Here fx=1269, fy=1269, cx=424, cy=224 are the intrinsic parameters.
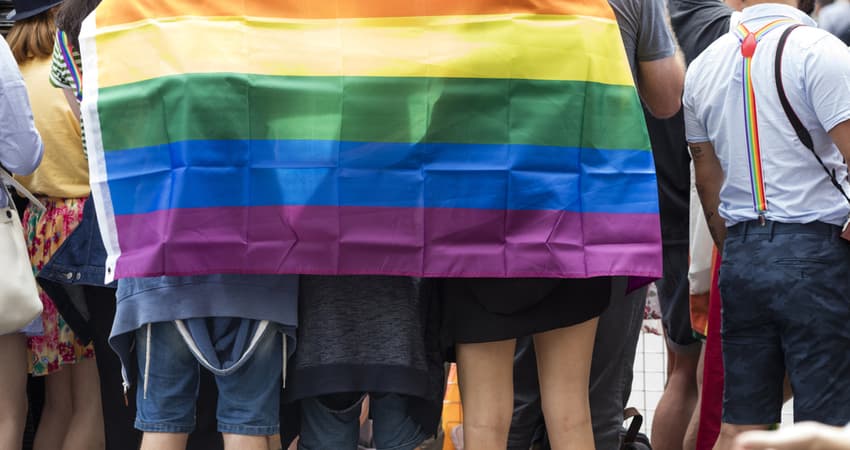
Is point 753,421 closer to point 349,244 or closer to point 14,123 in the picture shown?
point 349,244

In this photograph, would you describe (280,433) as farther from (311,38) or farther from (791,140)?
(791,140)

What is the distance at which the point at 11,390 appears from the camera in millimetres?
4715

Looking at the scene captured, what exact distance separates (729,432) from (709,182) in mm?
893

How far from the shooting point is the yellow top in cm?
506

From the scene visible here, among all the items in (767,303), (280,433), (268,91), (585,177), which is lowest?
(280,433)

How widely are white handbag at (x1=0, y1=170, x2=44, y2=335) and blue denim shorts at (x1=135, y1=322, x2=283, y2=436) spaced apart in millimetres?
692

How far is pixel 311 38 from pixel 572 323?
1185 millimetres

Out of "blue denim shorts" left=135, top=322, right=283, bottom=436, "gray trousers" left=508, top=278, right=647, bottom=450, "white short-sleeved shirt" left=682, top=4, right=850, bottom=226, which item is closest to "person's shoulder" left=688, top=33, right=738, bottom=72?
"white short-sleeved shirt" left=682, top=4, right=850, bottom=226

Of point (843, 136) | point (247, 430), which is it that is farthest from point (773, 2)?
point (247, 430)

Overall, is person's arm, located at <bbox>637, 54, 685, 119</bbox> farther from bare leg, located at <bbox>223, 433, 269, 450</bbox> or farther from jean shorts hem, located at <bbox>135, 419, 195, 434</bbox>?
jean shorts hem, located at <bbox>135, 419, 195, 434</bbox>

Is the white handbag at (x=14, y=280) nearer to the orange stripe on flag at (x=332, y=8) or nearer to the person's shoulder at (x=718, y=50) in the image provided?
the orange stripe on flag at (x=332, y=8)

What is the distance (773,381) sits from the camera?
4.32 meters

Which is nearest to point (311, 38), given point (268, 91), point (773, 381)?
point (268, 91)

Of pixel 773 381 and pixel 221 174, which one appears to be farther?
pixel 773 381
